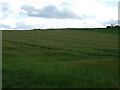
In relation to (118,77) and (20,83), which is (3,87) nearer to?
(20,83)

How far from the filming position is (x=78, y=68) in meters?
18.3

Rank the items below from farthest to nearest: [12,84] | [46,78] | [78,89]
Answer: [46,78] → [12,84] → [78,89]

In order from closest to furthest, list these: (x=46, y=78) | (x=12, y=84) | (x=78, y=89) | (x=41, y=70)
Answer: (x=78, y=89)
(x=12, y=84)
(x=46, y=78)
(x=41, y=70)

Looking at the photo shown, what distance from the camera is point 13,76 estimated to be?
16312 mm

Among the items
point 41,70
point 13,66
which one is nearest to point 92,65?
point 41,70

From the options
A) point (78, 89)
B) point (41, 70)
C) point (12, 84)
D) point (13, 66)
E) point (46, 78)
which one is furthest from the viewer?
point (13, 66)

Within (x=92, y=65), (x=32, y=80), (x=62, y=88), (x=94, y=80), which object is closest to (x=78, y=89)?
(x=62, y=88)

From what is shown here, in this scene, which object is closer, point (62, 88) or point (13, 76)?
point (62, 88)

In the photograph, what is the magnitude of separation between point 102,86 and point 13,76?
5190 millimetres

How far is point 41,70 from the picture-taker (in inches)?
692

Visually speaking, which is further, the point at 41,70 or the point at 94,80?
the point at 41,70

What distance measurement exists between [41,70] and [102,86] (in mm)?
4849

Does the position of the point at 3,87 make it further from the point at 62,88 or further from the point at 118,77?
the point at 118,77

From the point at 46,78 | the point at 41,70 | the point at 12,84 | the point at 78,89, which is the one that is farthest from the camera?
the point at 41,70
